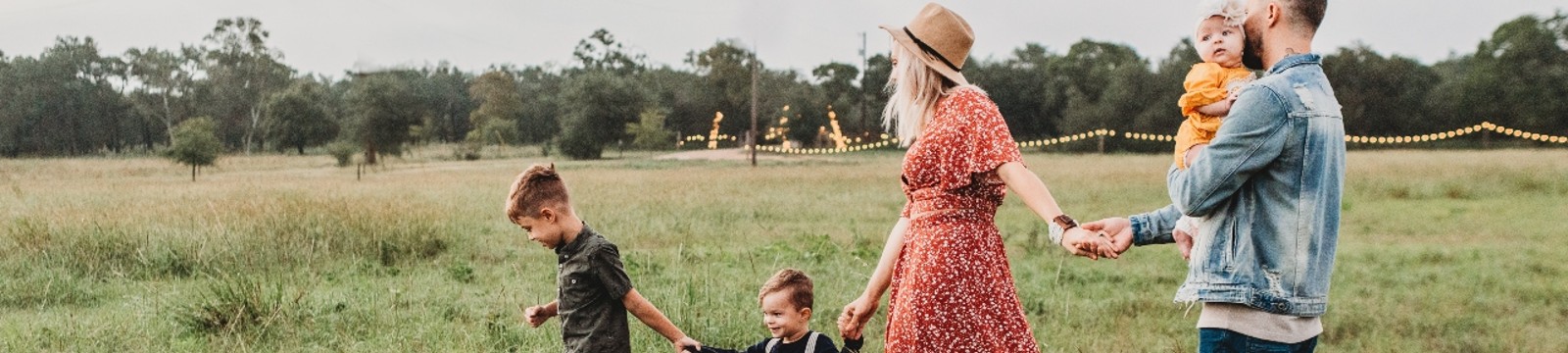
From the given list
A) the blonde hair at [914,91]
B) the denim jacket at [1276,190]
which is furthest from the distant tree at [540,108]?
the denim jacket at [1276,190]

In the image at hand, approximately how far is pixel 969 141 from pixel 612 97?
1123 inches

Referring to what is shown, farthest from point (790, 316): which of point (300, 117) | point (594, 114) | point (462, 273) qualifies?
point (594, 114)

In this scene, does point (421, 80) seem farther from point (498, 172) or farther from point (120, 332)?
point (120, 332)

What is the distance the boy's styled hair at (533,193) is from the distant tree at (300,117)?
69.8 ft

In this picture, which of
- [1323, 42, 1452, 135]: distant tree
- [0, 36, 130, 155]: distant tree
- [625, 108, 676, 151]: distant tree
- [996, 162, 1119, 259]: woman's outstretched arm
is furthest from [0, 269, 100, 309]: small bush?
[1323, 42, 1452, 135]: distant tree

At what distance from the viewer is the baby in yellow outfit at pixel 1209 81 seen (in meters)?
2.61

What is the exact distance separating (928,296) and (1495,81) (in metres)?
51.0

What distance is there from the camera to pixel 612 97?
30906 mm

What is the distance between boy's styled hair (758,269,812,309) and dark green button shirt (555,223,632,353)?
1.43ft

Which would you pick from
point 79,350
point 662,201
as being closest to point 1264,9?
point 79,350

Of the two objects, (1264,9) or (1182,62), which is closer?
(1264,9)

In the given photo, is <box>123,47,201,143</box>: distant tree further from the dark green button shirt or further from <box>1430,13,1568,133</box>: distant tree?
<box>1430,13,1568,133</box>: distant tree

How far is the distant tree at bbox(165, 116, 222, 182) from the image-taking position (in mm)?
20234

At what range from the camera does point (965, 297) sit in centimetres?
304
